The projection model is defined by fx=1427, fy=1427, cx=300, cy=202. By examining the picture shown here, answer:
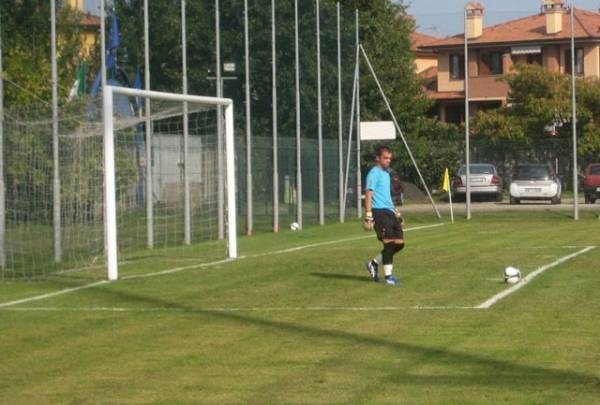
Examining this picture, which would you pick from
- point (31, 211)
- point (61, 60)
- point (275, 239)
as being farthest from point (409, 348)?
point (275, 239)

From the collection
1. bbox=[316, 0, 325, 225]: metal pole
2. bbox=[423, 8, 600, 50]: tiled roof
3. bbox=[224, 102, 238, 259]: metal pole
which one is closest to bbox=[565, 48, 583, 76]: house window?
bbox=[423, 8, 600, 50]: tiled roof

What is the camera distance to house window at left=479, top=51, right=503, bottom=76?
8494 cm

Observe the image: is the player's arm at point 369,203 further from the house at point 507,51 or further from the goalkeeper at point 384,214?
the house at point 507,51

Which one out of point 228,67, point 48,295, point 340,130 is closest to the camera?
point 48,295

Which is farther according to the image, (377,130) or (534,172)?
(534,172)

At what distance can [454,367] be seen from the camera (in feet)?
39.6

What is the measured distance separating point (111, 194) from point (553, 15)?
208 ft

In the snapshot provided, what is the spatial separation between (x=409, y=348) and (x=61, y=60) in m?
16.0

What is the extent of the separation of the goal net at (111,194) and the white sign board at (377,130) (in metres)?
15.1

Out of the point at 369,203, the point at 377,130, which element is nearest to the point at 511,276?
the point at 369,203

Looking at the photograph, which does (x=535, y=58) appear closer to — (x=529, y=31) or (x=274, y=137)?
(x=529, y=31)

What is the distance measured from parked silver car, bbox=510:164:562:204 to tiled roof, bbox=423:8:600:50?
27222mm

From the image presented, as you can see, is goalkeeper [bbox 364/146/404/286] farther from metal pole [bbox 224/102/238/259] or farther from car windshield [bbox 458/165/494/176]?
car windshield [bbox 458/165/494/176]

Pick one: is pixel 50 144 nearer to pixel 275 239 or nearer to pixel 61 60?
→ pixel 61 60
